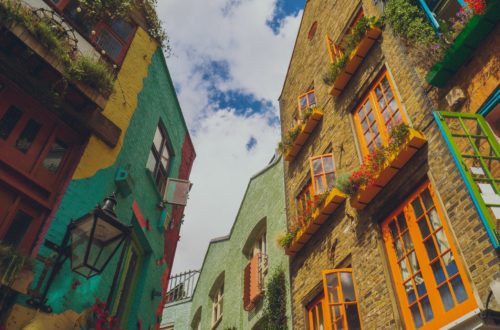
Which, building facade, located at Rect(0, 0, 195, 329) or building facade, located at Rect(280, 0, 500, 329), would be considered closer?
building facade, located at Rect(280, 0, 500, 329)

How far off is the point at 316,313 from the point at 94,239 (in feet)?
18.5

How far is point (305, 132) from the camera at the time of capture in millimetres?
11797

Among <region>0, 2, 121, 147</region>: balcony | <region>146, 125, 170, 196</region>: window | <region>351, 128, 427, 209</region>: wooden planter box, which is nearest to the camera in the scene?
<region>0, 2, 121, 147</region>: balcony

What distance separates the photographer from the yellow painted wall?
7281mm

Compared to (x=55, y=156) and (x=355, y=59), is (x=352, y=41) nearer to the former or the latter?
(x=355, y=59)

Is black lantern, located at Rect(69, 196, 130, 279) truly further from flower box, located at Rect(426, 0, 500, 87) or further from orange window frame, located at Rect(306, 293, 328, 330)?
flower box, located at Rect(426, 0, 500, 87)

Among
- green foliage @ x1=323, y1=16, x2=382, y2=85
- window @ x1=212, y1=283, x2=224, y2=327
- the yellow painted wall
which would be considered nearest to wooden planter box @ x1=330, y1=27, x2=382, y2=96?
green foliage @ x1=323, y1=16, x2=382, y2=85

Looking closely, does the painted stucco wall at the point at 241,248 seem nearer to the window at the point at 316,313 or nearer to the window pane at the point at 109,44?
the window at the point at 316,313

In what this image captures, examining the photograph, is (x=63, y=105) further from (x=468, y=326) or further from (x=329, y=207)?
(x=468, y=326)

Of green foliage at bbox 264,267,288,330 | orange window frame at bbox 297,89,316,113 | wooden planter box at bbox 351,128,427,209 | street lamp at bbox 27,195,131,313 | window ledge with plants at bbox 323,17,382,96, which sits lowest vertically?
street lamp at bbox 27,195,131,313

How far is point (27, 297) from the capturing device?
537cm

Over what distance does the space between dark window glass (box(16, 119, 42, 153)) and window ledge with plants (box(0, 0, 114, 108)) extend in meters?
0.96

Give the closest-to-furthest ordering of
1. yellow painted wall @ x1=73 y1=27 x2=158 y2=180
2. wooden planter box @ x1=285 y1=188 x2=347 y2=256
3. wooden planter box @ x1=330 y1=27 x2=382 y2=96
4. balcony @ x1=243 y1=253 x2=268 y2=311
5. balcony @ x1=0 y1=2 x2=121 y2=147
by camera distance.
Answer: balcony @ x1=0 y1=2 x2=121 y2=147 → yellow painted wall @ x1=73 y1=27 x2=158 y2=180 → wooden planter box @ x1=285 y1=188 x2=347 y2=256 → wooden planter box @ x1=330 y1=27 x2=382 y2=96 → balcony @ x1=243 y1=253 x2=268 y2=311

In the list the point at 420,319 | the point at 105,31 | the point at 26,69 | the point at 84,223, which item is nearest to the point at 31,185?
the point at 84,223
